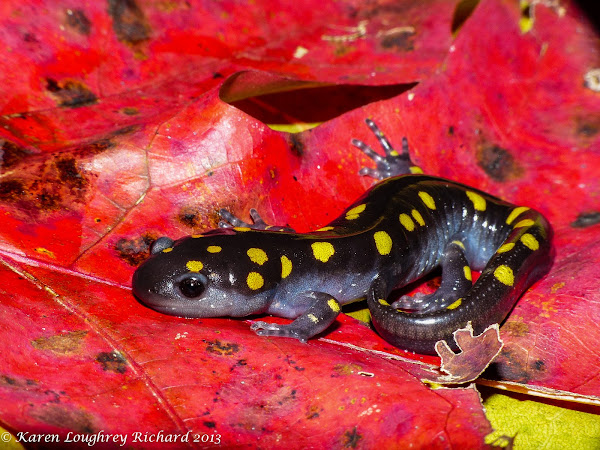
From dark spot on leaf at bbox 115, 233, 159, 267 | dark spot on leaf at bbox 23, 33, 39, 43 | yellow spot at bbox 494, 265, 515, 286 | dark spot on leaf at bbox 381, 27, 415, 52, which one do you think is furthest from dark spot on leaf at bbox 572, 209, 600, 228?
dark spot on leaf at bbox 23, 33, 39, 43

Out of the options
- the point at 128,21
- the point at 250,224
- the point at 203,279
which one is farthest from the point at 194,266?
the point at 128,21

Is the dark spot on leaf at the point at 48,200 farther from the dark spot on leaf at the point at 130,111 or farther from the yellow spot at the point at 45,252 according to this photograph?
the dark spot on leaf at the point at 130,111

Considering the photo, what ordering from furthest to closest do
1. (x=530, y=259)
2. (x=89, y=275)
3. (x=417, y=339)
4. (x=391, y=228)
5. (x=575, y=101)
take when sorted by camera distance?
(x=575, y=101) < (x=391, y=228) < (x=530, y=259) < (x=417, y=339) < (x=89, y=275)

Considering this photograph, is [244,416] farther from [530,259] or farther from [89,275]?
[530,259]

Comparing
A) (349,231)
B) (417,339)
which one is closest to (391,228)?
(349,231)

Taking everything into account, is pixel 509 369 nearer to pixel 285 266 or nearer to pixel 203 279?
pixel 285 266
